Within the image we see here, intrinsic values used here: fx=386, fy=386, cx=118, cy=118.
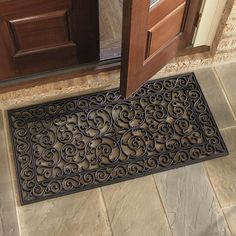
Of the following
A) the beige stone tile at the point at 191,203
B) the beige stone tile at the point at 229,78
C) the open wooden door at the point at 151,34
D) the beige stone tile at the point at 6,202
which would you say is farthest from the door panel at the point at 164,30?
the beige stone tile at the point at 6,202

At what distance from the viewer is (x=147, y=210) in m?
1.59

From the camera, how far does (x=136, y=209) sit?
1.59 m

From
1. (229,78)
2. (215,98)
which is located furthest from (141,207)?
(229,78)

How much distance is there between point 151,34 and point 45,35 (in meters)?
0.47

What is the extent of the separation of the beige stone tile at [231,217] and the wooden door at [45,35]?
35.4 inches

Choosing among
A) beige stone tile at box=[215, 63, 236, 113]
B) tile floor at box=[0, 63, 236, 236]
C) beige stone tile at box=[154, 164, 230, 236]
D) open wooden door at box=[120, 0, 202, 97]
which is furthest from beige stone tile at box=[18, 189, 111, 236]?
beige stone tile at box=[215, 63, 236, 113]

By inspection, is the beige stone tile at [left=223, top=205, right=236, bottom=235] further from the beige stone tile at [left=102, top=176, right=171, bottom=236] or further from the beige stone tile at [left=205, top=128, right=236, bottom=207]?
the beige stone tile at [left=102, top=176, right=171, bottom=236]

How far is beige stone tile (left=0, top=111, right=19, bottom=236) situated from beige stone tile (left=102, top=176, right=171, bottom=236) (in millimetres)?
379

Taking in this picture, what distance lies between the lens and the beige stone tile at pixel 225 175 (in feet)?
5.34

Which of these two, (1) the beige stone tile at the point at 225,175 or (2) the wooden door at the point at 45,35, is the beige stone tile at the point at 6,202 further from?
(1) the beige stone tile at the point at 225,175

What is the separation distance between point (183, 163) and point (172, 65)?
510 millimetres

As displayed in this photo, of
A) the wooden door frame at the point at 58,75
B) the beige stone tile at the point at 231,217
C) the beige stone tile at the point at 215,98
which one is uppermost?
the wooden door frame at the point at 58,75

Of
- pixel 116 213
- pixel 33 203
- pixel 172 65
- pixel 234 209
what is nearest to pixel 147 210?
pixel 116 213

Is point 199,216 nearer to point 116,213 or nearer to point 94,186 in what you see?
point 116,213
